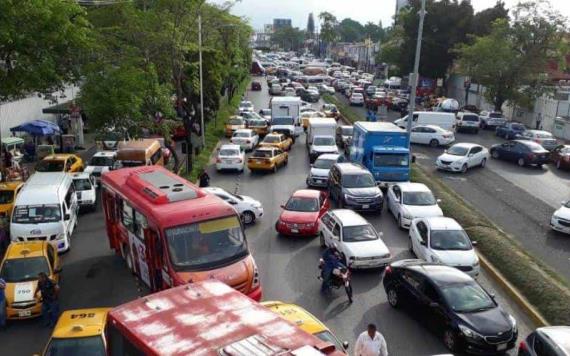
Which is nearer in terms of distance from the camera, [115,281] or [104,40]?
[115,281]

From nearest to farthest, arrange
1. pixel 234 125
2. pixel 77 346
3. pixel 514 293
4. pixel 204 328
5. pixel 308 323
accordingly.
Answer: pixel 204 328, pixel 77 346, pixel 308 323, pixel 514 293, pixel 234 125

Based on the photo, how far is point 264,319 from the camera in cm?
776

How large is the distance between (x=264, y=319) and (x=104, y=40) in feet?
82.0

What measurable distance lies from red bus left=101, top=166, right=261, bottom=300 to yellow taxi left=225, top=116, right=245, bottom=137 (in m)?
27.4

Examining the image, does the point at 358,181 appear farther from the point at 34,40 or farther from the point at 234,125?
the point at 234,125

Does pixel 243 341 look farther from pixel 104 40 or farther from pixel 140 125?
pixel 104 40

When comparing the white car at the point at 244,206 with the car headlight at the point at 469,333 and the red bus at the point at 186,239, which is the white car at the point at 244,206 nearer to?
the red bus at the point at 186,239

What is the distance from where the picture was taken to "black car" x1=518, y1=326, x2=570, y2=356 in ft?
34.8

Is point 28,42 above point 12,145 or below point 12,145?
above

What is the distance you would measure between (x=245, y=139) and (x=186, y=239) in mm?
24867

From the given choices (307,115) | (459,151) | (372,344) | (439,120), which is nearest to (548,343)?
(372,344)

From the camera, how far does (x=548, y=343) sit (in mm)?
10852

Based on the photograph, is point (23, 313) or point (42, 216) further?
point (42, 216)

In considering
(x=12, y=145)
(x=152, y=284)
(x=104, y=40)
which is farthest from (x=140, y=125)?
(x=152, y=284)
